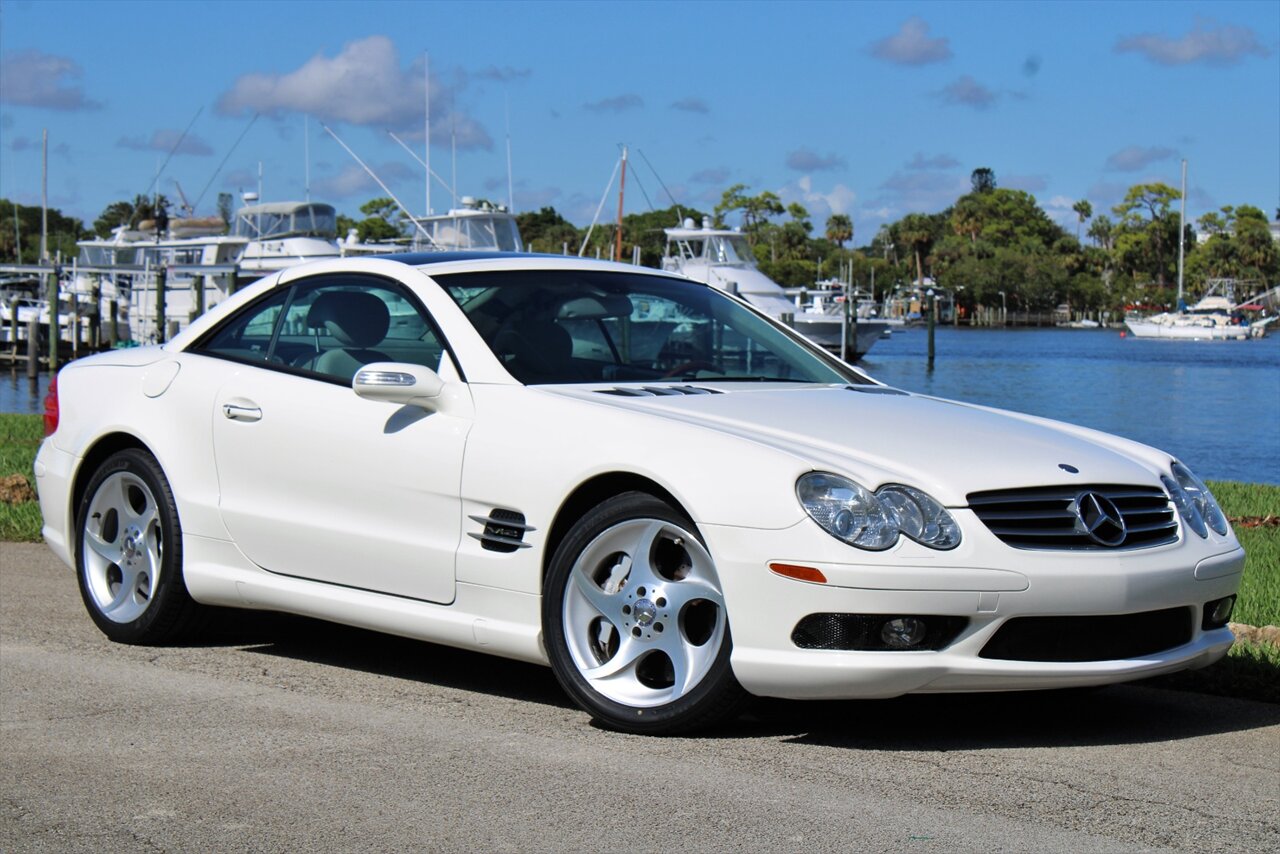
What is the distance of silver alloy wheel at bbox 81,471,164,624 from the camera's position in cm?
630

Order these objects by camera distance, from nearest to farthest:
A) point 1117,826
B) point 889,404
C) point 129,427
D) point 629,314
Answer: point 1117,826
point 889,404
point 629,314
point 129,427

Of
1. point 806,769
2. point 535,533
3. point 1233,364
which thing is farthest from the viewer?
point 1233,364

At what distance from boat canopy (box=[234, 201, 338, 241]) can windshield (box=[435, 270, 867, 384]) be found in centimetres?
4314

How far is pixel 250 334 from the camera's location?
630cm

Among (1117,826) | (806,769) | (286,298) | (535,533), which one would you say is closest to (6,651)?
(286,298)

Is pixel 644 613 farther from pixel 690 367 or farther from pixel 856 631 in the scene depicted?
pixel 690 367

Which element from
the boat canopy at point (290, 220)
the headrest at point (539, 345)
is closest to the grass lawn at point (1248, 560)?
the headrest at point (539, 345)

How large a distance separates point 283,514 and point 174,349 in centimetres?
111

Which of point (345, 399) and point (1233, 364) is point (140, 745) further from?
point (1233, 364)

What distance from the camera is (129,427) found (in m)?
6.36

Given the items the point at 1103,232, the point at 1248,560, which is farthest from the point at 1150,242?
the point at 1248,560

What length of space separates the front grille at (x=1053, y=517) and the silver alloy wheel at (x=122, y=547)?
10.4 ft

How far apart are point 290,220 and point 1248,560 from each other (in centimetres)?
4238

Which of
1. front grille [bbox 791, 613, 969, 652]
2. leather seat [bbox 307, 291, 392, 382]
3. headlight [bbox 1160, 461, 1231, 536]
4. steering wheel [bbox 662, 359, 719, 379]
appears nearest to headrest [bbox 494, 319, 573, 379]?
steering wheel [bbox 662, 359, 719, 379]
